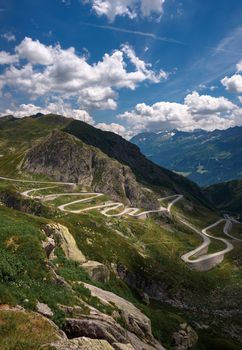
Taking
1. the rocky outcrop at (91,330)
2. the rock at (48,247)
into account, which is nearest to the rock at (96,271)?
the rock at (48,247)

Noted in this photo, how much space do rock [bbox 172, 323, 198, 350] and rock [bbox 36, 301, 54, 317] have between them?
987 inches

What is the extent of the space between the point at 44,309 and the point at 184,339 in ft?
99.7

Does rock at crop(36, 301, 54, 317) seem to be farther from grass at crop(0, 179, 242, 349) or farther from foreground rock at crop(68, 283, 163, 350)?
foreground rock at crop(68, 283, 163, 350)

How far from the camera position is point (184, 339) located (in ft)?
161

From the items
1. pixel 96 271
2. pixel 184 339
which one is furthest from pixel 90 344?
pixel 96 271

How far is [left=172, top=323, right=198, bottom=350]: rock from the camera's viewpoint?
→ 46794 mm

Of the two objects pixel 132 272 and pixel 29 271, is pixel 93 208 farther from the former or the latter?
pixel 29 271

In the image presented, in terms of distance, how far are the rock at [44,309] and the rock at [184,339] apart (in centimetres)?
2508

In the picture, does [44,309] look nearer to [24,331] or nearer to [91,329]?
[91,329]

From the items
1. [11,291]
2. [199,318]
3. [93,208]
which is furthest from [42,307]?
[93,208]

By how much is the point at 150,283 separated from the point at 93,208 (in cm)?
7698

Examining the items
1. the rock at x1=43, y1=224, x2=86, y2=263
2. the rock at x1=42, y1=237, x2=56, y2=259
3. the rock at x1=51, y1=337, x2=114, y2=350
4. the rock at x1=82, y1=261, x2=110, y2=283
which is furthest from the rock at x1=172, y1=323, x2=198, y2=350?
the rock at x1=51, y1=337, x2=114, y2=350

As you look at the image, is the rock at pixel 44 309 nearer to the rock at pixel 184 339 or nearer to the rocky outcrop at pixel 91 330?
the rocky outcrop at pixel 91 330

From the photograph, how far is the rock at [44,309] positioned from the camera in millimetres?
24656
